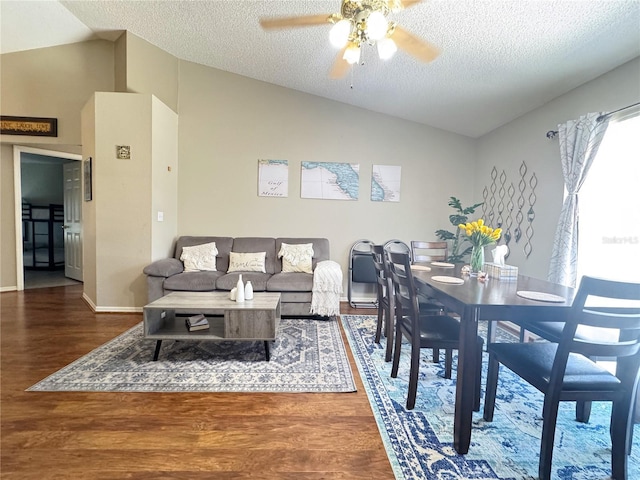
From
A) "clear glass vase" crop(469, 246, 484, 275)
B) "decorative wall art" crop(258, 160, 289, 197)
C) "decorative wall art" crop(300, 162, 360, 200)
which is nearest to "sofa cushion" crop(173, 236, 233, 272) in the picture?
"decorative wall art" crop(258, 160, 289, 197)

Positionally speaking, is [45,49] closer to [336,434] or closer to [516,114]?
[336,434]

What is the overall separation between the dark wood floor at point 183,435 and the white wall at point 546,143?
2378 mm

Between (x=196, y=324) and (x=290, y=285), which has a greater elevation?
(x=290, y=285)

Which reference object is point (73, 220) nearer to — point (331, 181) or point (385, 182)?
point (331, 181)

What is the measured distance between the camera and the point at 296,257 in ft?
12.4

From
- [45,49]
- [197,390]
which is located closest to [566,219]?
[197,390]

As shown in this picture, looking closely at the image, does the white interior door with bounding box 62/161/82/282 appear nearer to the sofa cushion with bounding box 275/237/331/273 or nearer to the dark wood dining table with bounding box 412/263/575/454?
the sofa cushion with bounding box 275/237/331/273

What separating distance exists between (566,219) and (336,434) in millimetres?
2557

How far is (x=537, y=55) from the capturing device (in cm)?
228

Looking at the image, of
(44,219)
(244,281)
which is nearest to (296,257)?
(244,281)

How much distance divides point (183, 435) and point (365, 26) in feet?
7.86

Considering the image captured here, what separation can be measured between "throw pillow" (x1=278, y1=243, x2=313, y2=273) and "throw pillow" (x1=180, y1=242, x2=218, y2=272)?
2.85 ft

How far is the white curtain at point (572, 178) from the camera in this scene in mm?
2373

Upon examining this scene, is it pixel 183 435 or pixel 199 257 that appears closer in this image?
pixel 183 435
